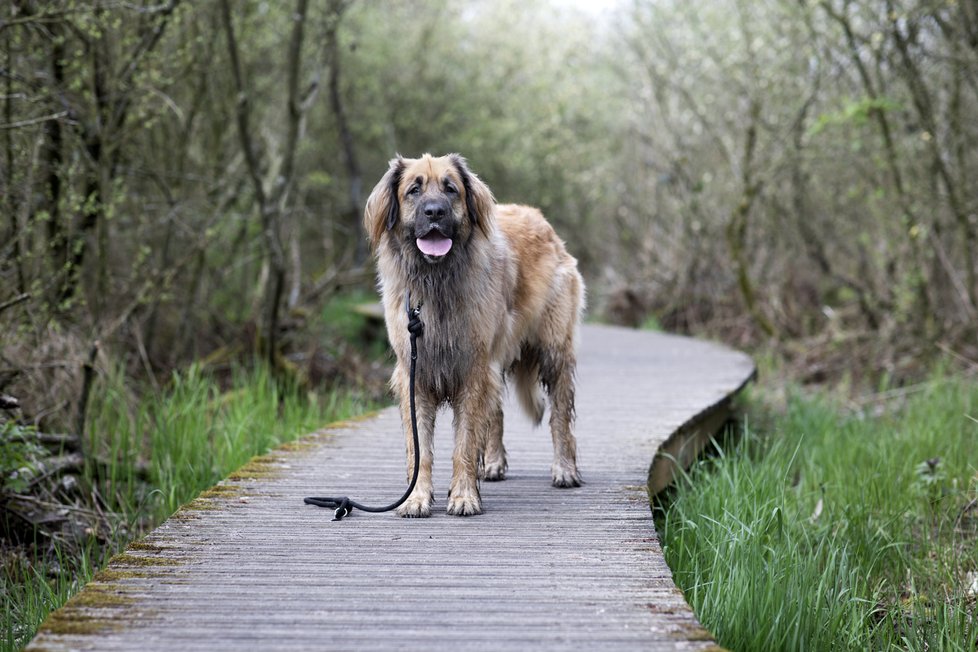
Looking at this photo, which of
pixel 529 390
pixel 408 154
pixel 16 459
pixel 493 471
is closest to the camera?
pixel 16 459

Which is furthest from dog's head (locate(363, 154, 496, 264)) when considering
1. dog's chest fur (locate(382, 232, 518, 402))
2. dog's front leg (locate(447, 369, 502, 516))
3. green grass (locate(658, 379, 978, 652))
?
green grass (locate(658, 379, 978, 652))

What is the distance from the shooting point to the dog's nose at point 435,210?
14.0ft

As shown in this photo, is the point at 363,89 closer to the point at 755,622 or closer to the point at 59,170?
the point at 59,170

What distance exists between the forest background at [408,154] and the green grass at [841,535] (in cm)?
224

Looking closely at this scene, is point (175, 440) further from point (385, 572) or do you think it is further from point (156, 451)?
point (385, 572)

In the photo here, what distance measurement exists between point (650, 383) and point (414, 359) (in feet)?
16.6

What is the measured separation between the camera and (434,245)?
14.3 feet

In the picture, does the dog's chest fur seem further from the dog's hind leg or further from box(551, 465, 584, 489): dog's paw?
box(551, 465, 584, 489): dog's paw

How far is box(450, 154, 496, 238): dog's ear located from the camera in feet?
14.8

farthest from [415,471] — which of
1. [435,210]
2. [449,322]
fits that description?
[435,210]

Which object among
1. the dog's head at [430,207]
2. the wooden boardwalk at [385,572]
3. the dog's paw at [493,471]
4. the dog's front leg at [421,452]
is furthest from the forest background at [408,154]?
the dog's paw at [493,471]

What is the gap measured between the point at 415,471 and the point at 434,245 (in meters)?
0.97

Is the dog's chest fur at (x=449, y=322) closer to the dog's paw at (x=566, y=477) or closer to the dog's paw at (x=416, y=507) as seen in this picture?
the dog's paw at (x=416, y=507)

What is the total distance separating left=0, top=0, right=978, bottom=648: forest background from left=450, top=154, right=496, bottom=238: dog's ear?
2360 mm
